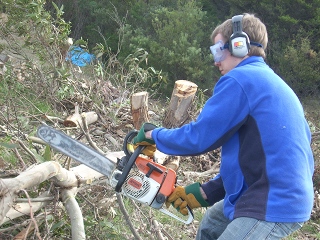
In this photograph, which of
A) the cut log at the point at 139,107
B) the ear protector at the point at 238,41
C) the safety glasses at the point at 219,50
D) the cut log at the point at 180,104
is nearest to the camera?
the ear protector at the point at 238,41

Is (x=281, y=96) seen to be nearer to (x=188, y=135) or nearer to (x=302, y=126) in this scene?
(x=302, y=126)

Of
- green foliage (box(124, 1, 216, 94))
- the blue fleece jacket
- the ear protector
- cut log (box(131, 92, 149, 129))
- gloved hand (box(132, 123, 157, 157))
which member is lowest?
green foliage (box(124, 1, 216, 94))

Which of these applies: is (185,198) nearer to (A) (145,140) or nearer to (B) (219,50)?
(A) (145,140)

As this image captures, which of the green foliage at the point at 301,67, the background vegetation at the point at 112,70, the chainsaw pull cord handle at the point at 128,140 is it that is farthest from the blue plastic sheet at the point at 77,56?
the green foliage at the point at 301,67

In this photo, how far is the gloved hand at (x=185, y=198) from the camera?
2.63m

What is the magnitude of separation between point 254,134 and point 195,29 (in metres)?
12.2

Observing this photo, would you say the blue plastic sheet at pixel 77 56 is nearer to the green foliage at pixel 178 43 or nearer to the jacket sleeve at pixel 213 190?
the jacket sleeve at pixel 213 190

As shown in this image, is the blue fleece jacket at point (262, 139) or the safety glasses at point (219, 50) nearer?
the blue fleece jacket at point (262, 139)

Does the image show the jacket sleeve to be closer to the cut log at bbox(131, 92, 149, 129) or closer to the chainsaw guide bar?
the chainsaw guide bar

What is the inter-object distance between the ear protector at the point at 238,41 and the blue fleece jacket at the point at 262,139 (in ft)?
0.37

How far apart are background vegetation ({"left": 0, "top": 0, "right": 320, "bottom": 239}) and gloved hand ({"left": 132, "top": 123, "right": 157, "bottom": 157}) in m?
0.72

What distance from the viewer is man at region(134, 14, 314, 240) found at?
213 cm

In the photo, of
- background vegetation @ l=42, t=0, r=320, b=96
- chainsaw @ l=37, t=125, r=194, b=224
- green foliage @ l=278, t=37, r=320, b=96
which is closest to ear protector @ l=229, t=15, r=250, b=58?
chainsaw @ l=37, t=125, r=194, b=224

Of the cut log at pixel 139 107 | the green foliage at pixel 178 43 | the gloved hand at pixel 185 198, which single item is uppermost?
the gloved hand at pixel 185 198
